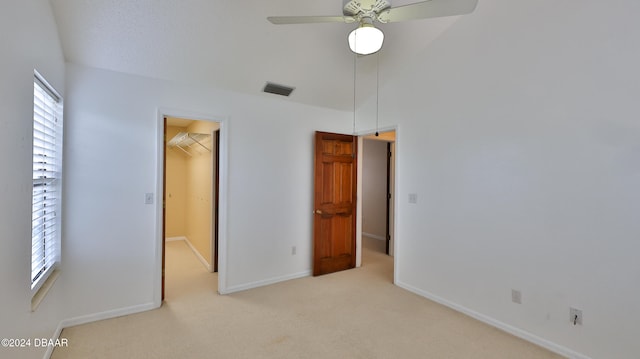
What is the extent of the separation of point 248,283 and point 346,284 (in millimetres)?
1263

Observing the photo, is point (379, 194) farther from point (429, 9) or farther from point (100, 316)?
point (100, 316)

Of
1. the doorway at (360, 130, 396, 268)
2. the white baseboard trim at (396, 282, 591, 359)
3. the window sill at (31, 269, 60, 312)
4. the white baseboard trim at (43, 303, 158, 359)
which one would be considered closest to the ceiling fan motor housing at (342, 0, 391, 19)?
the window sill at (31, 269, 60, 312)

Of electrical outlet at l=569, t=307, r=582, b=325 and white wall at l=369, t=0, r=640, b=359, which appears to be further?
electrical outlet at l=569, t=307, r=582, b=325

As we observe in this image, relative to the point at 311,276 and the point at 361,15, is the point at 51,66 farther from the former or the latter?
the point at 311,276

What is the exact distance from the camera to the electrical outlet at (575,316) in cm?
229

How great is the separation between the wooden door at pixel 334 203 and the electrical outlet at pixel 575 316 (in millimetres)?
2627

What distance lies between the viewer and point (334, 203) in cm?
427

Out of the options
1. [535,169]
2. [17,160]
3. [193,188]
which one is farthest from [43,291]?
[535,169]

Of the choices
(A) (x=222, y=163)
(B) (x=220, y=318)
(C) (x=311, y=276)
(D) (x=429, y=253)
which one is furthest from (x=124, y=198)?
(D) (x=429, y=253)

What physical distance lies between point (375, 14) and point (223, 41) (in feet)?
5.35

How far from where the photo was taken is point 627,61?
6.88 feet

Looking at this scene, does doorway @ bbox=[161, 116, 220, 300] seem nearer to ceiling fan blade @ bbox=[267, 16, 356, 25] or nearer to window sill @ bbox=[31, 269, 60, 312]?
window sill @ bbox=[31, 269, 60, 312]

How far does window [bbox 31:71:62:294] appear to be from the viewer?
2086 mm

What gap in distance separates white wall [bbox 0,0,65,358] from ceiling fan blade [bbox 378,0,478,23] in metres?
2.08
